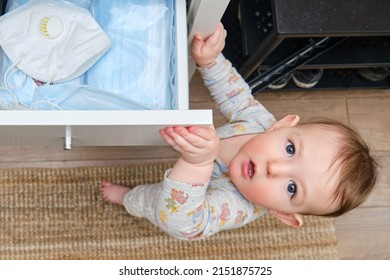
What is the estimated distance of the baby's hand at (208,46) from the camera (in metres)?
0.80

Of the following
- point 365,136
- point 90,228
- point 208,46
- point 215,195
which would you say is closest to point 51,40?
point 208,46

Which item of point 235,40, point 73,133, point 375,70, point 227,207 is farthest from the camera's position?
point 375,70

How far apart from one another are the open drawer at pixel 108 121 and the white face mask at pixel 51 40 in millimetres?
110

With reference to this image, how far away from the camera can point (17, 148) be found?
1093 mm

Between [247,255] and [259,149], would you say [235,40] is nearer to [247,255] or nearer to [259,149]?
[259,149]

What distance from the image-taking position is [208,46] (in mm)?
810

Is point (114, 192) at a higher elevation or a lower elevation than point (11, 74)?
lower

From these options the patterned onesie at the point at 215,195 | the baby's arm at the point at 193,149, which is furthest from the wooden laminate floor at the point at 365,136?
the baby's arm at the point at 193,149

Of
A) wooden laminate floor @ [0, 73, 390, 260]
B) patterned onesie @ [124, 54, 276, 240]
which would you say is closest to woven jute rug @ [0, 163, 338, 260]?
wooden laminate floor @ [0, 73, 390, 260]

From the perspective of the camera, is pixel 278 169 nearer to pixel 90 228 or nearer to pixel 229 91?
pixel 229 91

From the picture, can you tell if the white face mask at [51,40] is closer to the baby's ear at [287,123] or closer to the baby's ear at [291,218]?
the baby's ear at [287,123]

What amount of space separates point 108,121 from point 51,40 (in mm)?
266
